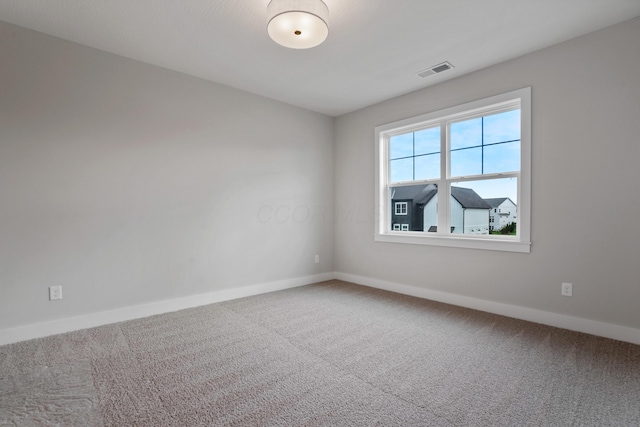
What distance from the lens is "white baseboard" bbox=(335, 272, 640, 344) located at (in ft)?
8.46

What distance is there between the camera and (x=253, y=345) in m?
2.55

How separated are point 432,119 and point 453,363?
2804 mm

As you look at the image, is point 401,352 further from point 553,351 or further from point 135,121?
point 135,121

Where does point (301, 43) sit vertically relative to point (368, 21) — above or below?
below

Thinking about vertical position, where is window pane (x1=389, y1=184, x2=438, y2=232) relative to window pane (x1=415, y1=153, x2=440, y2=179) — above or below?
below

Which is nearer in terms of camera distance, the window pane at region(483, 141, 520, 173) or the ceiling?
the ceiling

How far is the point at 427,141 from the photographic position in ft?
13.2

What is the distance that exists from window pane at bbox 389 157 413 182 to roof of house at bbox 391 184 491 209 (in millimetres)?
138

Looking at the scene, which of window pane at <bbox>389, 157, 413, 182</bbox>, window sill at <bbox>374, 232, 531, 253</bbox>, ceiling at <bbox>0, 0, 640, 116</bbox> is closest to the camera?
ceiling at <bbox>0, 0, 640, 116</bbox>

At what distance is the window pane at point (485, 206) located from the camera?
10.8 ft

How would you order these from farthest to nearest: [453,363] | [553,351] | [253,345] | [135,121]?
[135,121], [253,345], [553,351], [453,363]

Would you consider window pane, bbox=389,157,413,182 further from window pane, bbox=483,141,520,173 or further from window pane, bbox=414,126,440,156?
window pane, bbox=483,141,520,173

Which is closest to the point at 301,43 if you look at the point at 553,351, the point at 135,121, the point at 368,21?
the point at 368,21

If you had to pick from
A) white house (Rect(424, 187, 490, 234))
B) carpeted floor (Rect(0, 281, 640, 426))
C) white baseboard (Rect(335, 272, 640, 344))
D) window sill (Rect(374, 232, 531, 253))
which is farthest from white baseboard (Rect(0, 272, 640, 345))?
white house (Rect(424, 187, 490, 234))
